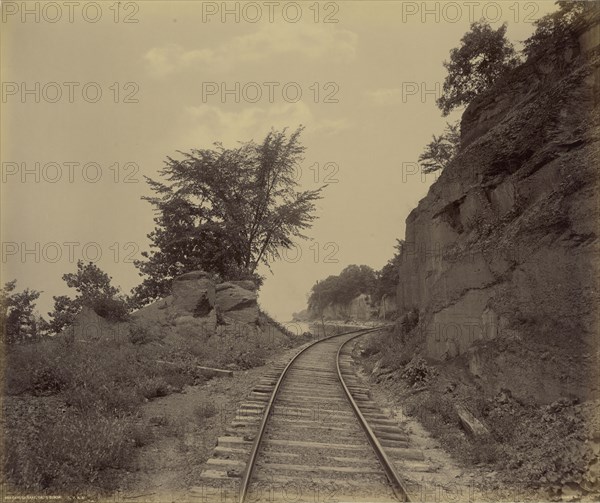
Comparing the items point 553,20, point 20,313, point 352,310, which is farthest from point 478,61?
point 352,310

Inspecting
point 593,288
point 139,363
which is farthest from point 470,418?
point 139,363

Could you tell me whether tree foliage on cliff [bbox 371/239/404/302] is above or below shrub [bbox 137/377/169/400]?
above

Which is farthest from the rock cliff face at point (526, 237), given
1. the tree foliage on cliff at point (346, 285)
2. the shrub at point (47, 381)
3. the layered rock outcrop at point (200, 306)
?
the tree foliage on cliff at point (346, 285)

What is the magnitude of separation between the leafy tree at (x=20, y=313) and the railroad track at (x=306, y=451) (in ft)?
28.7

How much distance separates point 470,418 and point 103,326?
1237 cm

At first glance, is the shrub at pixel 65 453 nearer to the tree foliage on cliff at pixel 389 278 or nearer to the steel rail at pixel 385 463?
the steel rail at pixel 385 463

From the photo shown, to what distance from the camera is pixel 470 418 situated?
7.21 metres

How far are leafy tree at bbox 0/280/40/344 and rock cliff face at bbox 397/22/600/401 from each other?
1216cm

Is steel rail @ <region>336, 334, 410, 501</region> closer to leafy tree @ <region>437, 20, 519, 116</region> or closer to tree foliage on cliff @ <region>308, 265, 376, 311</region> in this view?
leafy tree @ <region>437, 20, 519, 116</region>

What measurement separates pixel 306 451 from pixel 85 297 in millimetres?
14135

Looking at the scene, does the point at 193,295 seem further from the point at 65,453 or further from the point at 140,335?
the point at 65,453

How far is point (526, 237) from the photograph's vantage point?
24.9ft

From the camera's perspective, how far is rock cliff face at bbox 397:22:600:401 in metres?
6.40

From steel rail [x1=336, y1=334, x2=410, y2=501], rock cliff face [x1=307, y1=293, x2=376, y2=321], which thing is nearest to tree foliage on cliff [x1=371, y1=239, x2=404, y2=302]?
rock cliff face [x1=307, y1=293, x2=376, y2=321]
